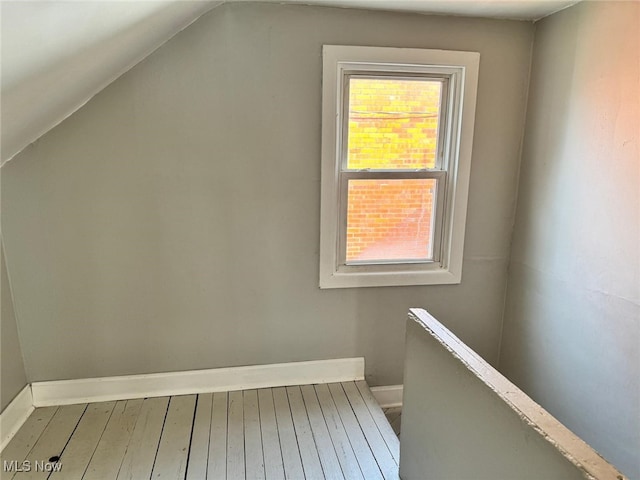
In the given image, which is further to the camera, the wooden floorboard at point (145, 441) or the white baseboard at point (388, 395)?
the white baseboard at point (388, 395)

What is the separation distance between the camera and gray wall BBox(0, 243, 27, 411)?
6.40ft

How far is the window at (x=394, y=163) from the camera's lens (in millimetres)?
2162

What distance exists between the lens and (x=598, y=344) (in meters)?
1.87

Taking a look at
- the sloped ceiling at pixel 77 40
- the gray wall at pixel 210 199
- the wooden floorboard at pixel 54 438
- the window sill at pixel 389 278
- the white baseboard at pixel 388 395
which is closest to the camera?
the sloped ceiling at pixel 77 40

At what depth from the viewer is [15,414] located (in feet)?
6.54

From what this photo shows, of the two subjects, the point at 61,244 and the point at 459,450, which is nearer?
the point at 459,450

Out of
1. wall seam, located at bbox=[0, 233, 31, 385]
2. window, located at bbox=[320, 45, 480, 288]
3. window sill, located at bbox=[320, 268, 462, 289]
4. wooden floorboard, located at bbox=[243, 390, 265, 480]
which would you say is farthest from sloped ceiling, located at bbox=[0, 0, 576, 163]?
wooden floorboard, located at bbox=[243, 390, 265, 480]

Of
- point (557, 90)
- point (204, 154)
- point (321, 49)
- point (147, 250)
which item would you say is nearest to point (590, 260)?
point (557, 90)

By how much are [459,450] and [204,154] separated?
1712mm

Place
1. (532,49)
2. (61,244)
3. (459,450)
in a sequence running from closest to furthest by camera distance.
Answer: (459,450) < (61,244) < (532,49)

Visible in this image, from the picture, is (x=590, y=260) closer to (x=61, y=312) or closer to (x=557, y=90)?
(x=557, y=90)

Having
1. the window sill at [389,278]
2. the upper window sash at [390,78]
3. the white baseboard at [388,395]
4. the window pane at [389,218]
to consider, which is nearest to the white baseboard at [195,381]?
the white baseboard at [388,395]

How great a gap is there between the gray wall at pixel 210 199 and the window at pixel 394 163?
0.26ft

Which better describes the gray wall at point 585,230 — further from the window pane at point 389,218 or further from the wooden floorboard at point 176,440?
the wooden floorboard at point 176,440
